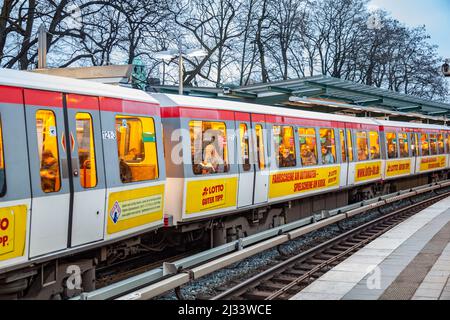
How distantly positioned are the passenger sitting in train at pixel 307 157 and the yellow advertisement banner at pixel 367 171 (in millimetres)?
3412

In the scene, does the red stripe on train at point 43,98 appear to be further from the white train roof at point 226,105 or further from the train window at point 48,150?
the white train roof at point 226,105

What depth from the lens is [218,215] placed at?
1052 centimetres

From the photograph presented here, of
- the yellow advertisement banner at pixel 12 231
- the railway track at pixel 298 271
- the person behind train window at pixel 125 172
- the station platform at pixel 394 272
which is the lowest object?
the railway track at pixel 298 271

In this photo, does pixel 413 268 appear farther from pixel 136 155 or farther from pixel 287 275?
pixel 136 155

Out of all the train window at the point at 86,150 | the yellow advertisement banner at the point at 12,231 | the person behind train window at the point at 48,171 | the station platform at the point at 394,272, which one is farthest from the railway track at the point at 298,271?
the yellow advertisement banner at the point at 12,231

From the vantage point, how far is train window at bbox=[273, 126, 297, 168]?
1255 cm

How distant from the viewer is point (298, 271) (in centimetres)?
998

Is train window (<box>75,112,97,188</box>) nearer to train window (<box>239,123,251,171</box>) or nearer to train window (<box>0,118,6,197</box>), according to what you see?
train window (<box>0,118,6,197</box>)

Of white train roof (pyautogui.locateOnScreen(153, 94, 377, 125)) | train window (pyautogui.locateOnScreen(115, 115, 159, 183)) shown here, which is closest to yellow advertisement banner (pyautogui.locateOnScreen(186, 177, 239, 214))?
train window (pyautogui.locateOnScreen(115, 115, 159, 183))

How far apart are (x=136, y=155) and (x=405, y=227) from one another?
8533 millimetres

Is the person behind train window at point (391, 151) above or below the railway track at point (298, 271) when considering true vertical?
above

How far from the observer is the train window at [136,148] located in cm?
801

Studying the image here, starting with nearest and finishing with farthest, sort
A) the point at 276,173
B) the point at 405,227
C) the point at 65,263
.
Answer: the point at 65,263 → the point at 276,173 → the point at 405,227

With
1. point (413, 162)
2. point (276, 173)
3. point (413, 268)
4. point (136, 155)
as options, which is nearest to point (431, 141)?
point (413, 162)
